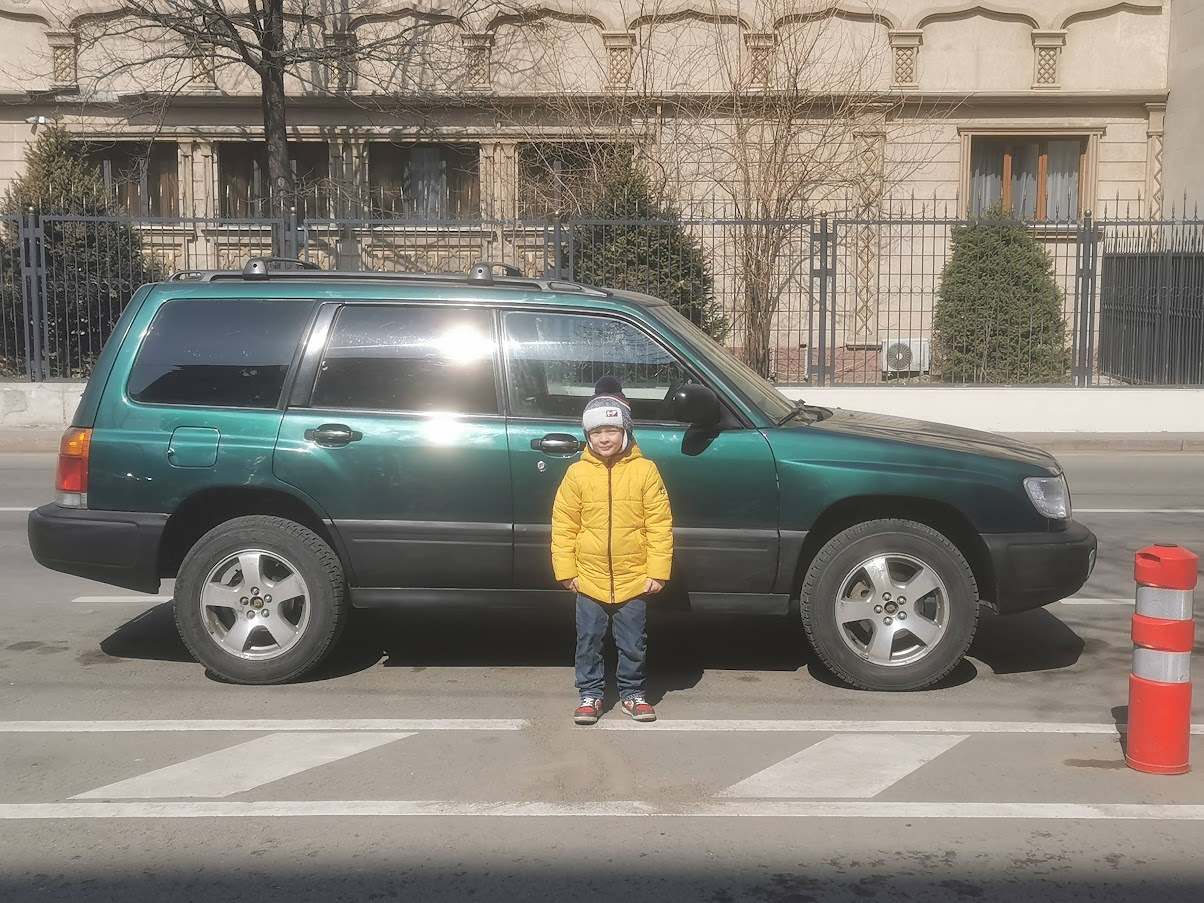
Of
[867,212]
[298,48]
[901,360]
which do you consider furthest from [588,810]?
[298,48]

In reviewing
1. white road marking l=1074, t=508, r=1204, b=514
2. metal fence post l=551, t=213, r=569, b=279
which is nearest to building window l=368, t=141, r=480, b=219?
metal fence post l=551, t=213, r=569, b=279

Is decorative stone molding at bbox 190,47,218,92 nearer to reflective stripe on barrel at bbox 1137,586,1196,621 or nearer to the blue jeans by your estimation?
the blue jeans

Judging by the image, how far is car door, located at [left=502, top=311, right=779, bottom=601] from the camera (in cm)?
601

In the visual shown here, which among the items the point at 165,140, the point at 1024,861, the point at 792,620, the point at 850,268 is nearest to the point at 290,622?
the point at 792,620

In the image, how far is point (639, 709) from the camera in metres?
5.74

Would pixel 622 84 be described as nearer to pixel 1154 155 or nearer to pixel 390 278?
pixel 1154 155

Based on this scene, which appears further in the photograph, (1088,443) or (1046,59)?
(1046,59)

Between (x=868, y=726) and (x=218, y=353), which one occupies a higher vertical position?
(x=218, y=353)

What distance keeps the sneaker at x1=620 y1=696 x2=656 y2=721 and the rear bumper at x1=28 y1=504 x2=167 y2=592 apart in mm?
2247

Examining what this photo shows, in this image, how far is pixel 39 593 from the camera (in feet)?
26.9

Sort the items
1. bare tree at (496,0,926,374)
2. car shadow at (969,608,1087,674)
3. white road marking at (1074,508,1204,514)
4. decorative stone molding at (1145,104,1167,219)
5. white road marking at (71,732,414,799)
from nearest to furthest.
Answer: white road marking at (71,732,414,799) < car shadow at (969,608,1087,674) < white road marking at (1074,508,1204,514) < bare tree at (496,0,926,374) < decorative stone molding at (1145,104,1167,219)

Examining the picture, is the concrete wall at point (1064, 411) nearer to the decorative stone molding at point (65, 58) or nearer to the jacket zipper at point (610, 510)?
the decorative stone molding at point (65, 58)

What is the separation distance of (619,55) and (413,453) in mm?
18625

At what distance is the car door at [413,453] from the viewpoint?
6074 mm
